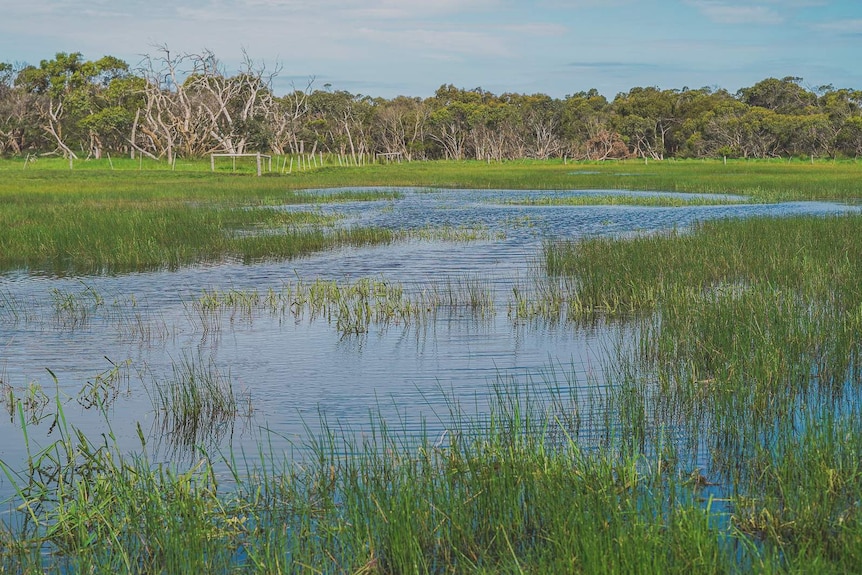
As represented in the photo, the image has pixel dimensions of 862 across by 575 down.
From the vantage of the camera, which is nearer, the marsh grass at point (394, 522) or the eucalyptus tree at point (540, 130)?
the marsh grass at point (394, 522)

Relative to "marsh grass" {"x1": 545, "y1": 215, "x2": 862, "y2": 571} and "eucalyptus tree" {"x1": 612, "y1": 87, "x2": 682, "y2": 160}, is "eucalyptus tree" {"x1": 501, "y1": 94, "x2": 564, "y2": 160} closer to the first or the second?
"eucalyptus tree" {"x1": 612, "y1": 87, "x2": 682, "y2": 160}

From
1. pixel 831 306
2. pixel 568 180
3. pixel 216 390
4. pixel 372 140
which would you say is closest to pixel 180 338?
pixel 216 390

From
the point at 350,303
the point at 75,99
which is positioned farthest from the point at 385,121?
the point at 350,303

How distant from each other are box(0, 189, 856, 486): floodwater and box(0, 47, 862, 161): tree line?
54.6 m

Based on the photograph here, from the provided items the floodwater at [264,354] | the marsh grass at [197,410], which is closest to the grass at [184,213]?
the floodwater at [264,354]

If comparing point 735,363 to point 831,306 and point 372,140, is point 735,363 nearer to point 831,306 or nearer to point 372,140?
point 831,306

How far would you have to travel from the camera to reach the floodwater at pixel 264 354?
7.95m

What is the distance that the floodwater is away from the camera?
795 cm

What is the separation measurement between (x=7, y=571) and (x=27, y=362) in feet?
19.8

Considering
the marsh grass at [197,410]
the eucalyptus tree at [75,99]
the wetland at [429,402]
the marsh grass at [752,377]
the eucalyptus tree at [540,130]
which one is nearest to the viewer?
the wetland at [429,402]

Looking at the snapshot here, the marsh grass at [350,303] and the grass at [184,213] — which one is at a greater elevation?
the grass at [184,213]

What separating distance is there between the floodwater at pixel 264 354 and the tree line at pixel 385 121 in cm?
5459

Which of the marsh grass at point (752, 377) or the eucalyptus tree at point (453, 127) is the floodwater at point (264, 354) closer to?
the marsh grass at point (752, 377)

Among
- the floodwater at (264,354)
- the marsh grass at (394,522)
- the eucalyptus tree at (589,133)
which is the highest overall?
the eucalyptus tree at (589,133)
